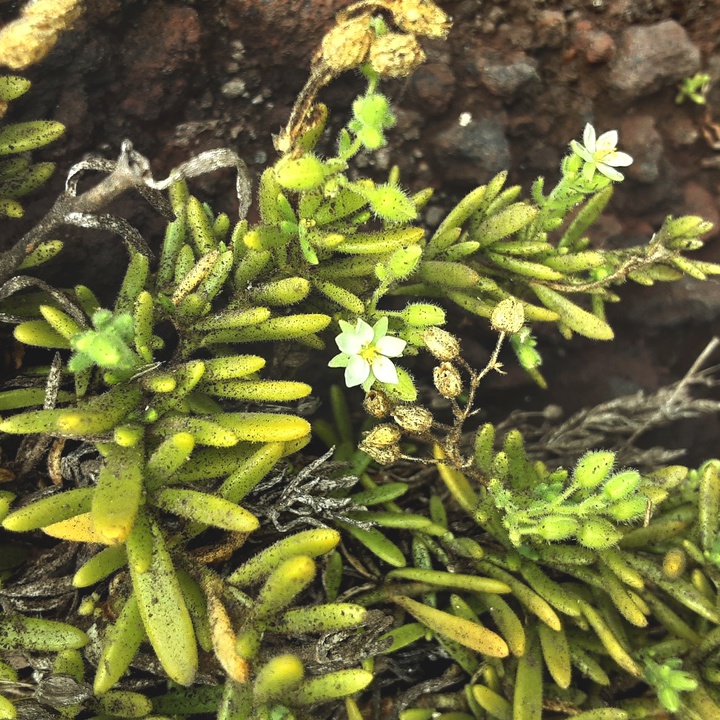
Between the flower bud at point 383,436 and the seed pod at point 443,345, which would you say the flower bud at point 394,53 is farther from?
the flower bud at point 383,436

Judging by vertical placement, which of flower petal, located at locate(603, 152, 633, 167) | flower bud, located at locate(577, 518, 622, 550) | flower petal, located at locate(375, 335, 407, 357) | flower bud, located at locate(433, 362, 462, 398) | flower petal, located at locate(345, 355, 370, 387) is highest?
flower petal, located at locate(603, 152, 633, 167)

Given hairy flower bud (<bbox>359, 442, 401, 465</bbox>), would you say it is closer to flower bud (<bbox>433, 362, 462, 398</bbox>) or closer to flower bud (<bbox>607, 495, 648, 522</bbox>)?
flower bud (<bbox>433, 362, 462, 398</bbox>)

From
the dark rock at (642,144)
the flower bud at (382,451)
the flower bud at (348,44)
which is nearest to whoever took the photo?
the flower bud at (348,44)

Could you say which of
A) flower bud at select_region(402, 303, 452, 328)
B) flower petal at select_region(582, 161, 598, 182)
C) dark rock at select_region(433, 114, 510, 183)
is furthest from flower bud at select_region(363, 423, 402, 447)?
dark rock at select_region(433, 114, 510, 183)

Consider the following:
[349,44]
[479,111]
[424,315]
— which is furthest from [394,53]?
[479,111]

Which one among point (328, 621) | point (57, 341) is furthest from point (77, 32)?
point (328, 621)

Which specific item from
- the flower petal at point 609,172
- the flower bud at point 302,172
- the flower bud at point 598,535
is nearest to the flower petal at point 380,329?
the flower bud at point 302,172

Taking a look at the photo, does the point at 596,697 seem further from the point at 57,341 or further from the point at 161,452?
the point at 57,341
